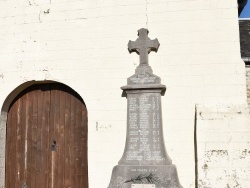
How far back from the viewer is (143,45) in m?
5.61

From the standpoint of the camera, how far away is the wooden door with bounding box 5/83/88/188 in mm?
5906

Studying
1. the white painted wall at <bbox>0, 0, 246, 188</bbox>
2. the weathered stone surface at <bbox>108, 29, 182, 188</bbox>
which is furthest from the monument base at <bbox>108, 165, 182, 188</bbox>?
the white painted wall at <bbox>0, 0, 246, 188</bbox>

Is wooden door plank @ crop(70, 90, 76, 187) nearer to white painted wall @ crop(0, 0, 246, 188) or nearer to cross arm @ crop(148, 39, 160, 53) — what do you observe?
white painted wall @ crop(0, 0, 246, 188)

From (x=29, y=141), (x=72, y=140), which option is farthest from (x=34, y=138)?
(x=72, y=140)

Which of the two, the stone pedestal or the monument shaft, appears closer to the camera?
the stone pedestal

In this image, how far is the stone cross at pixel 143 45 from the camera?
558cm

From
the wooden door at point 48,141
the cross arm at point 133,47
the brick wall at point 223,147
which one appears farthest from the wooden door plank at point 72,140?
the brick wall at point 223,147

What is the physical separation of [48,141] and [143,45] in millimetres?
2431

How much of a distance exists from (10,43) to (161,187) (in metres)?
3.76

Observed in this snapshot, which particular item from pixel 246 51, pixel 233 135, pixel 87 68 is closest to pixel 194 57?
pixel 233 135

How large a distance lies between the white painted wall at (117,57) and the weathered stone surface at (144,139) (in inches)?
8.4

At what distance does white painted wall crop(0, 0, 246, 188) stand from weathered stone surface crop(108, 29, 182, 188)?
0.21 metres

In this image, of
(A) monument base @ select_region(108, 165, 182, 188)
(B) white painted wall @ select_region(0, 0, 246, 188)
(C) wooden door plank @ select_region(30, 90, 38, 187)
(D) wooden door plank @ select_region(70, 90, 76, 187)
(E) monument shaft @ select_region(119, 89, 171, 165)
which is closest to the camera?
(A) monument base @ select_region(108, 165, 182, 188)

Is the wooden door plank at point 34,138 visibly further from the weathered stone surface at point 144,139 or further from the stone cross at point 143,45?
the stone cross at point 143,45
